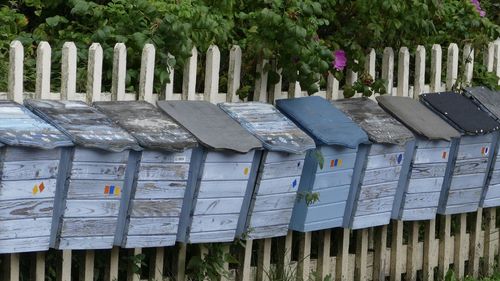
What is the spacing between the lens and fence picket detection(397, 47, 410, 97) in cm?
736

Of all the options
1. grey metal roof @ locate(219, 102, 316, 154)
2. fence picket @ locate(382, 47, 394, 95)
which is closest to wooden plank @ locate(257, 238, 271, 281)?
grey metal roof @ locate(219, 102, 316, 154)

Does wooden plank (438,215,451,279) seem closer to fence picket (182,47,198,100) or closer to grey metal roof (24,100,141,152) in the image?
fence picket (182,47,198,100)

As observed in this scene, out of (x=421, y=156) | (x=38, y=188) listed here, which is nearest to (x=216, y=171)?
(x=38, y=188)

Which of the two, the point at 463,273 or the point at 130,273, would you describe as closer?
the point at 130,273

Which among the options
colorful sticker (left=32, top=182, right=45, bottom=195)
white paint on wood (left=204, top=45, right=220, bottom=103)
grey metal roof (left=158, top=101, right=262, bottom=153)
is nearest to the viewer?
colorful sticker (left=32, top=182, right=45, bottom=195)

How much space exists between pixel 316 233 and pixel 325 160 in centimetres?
100

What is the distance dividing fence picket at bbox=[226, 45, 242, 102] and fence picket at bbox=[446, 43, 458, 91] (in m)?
1.90

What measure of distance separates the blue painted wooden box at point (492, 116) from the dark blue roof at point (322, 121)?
139cm

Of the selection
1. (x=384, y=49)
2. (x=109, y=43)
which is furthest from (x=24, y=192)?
(x=384, y=49)

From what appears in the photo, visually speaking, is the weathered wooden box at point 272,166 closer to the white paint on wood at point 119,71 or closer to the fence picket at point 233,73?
the fence picket at point 233,73

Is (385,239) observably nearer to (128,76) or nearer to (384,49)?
(384,49)

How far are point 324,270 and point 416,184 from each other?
76 cm

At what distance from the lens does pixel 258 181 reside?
6023mm

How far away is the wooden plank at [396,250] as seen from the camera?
7543mm
